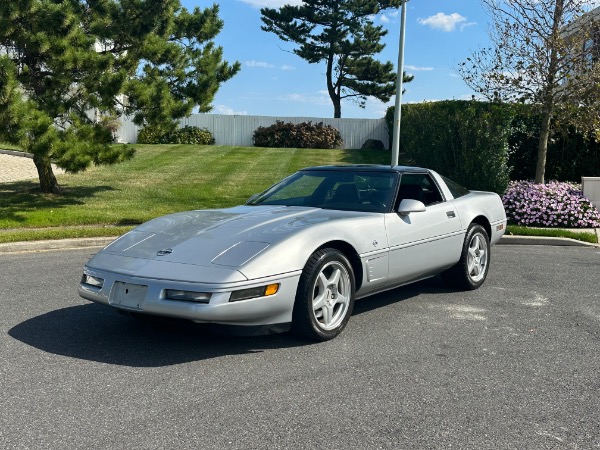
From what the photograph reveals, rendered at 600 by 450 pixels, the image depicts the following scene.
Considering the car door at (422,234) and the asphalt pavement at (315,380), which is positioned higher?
the car door at (422,234)

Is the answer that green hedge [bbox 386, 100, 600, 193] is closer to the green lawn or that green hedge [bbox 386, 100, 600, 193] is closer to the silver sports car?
the green lawn

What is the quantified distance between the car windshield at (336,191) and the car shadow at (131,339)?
144cm

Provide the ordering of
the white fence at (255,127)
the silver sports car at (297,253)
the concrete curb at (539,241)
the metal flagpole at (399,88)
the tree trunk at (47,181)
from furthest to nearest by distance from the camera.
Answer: the white fence at (255,127) → the metal flagpole at (399,88) → the tree trunk at (47,181) → the concrete curb at (539,241) → the silver sports car at (297,253)

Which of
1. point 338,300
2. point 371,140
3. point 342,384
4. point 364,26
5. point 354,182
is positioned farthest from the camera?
point 364,26

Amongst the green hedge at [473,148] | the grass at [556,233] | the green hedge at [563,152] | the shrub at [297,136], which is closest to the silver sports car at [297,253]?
the grass at [556,233]

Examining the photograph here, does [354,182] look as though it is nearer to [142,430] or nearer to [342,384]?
[342,384]

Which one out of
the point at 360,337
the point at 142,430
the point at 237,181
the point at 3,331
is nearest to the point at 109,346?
the point at 3,331

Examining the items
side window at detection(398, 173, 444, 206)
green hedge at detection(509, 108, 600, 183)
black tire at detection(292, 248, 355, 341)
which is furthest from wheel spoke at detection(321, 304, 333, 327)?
green hedge at detection(509, 108, 600, 183)

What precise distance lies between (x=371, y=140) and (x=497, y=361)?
91.8 ft

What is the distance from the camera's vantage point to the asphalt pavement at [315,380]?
3410 mm

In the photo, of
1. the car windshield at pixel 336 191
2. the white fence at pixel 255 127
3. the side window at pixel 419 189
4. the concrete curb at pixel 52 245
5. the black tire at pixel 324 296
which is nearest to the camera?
the black tire at pixel 324 296

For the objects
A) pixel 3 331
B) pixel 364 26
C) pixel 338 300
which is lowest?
pixel 3 331

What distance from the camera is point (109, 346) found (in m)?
4.84

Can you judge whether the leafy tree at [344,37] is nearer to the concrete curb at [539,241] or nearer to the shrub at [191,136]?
the shrub at [191,136]
